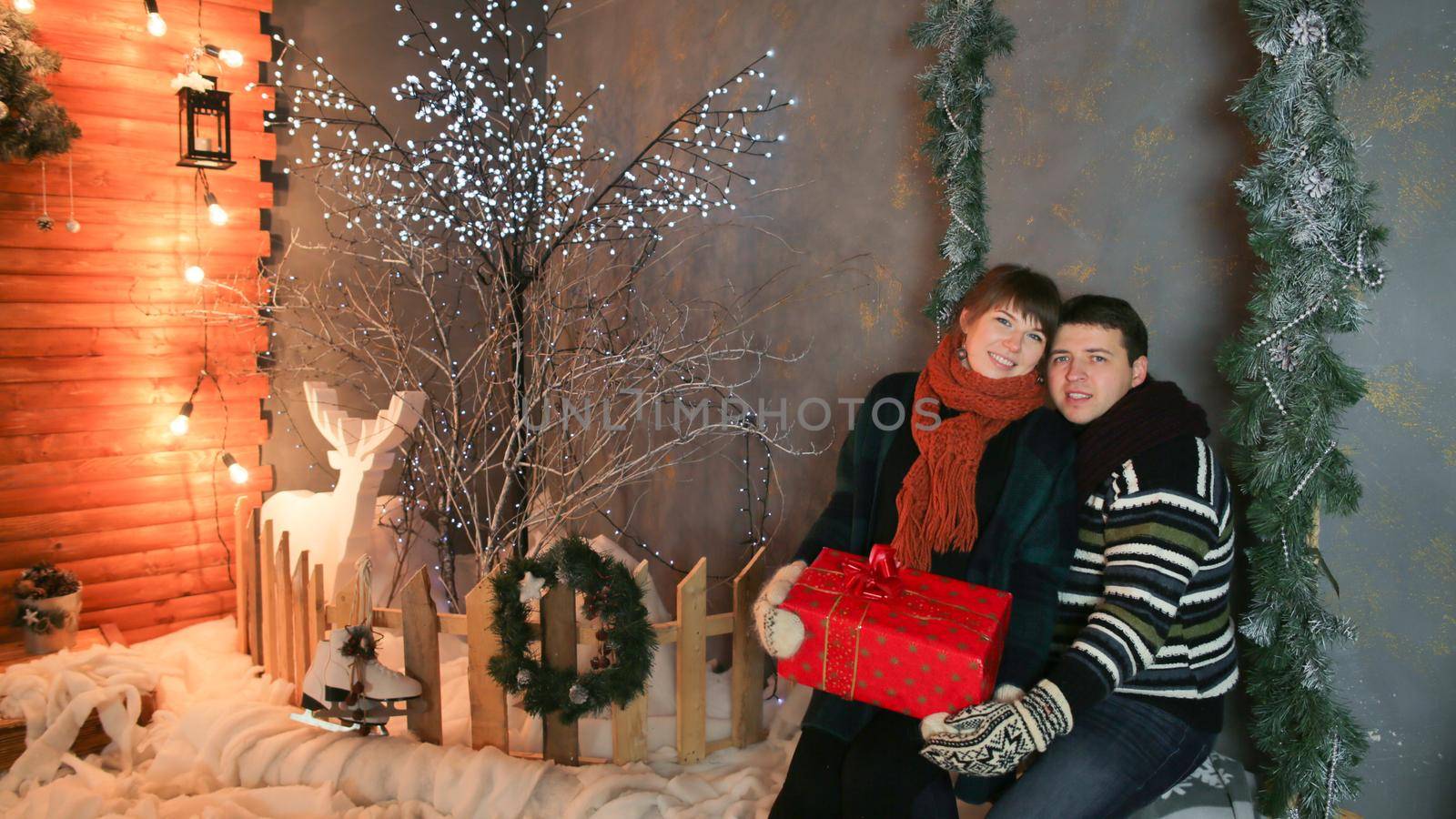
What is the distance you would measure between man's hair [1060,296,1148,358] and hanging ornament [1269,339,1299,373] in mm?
236

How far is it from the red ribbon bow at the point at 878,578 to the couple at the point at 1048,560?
15cm

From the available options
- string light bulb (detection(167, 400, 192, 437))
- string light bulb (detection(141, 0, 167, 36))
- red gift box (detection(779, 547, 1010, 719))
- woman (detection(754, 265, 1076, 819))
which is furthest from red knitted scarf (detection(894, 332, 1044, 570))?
string light bulb (detection(141, 0, 167, 36))

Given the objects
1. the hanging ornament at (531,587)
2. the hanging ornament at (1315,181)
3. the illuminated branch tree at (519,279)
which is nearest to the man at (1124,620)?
the hanging ornament at (1315,181)

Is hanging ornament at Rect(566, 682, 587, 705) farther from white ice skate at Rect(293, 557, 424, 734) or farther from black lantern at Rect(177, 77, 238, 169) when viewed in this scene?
black lantern at Rect(177, 77, 238, 169)

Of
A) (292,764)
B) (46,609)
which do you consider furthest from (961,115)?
(46,609)

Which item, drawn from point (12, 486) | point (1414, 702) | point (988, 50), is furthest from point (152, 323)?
point (1414, 702)

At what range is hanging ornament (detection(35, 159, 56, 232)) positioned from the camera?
9.61ft

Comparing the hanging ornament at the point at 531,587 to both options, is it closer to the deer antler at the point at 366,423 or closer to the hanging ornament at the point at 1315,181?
the deer antler at the point at 366,423

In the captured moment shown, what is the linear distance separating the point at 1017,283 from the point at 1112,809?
1.04m

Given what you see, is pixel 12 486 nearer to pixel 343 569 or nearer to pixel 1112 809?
→ pixel 343 569

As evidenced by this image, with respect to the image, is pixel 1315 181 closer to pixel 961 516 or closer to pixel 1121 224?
pixel 1121 224

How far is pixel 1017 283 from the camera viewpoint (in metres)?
1.92

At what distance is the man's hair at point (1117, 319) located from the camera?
1.87 meters

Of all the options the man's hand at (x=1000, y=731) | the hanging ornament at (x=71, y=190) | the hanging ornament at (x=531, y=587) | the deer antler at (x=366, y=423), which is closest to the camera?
the man's hand at (x=1000, y=731)
